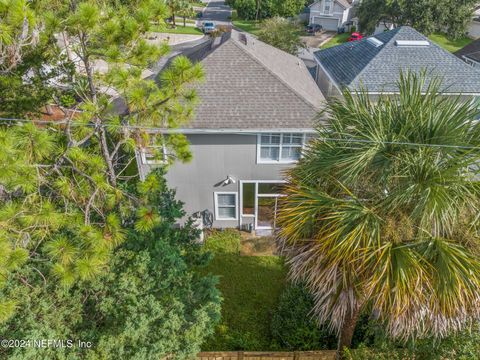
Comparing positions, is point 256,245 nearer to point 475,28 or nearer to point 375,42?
point 375,42

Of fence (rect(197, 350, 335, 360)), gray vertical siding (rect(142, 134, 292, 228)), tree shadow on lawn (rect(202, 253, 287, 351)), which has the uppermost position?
gray vertical siding (rect(142, 134, 292, 228))

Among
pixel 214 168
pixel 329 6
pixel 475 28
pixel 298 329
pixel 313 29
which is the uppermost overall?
pixel 329 6

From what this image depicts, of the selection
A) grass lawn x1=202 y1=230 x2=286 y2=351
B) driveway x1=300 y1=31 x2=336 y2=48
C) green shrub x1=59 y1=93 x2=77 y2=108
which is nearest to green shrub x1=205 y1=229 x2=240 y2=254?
grass lawn x1=202 y1=230 x2=286 y2=351

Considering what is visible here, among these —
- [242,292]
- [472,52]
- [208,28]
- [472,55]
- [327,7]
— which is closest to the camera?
[242,292]

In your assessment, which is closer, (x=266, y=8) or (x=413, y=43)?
(x=413, y=43)

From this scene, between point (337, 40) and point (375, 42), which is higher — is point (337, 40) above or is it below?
below

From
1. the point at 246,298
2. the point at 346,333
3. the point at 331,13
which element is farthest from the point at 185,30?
the point at 346,333

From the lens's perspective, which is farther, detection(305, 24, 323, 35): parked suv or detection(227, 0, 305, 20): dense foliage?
detection(227, 0, 305, 20): dense foliage

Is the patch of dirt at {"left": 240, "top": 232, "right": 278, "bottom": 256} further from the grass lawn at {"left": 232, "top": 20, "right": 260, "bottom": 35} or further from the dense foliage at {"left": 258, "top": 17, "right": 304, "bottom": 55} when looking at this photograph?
the grass lawn at {"left": 232, "top": 20, "right": 260, "bottom": 35}
